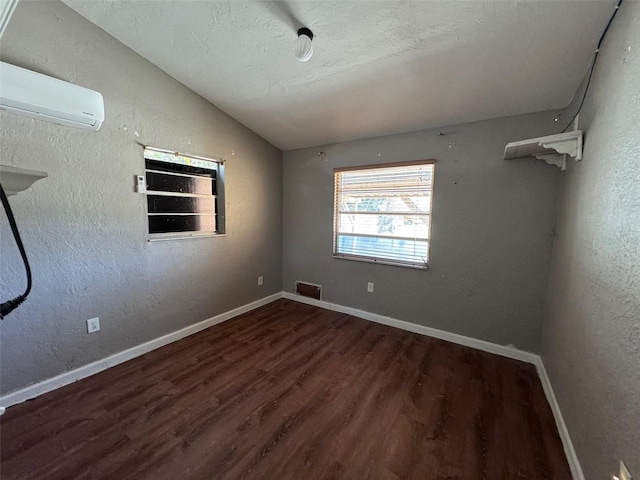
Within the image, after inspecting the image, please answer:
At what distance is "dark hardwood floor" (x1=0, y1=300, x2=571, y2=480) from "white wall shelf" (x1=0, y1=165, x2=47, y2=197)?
4.70 ft

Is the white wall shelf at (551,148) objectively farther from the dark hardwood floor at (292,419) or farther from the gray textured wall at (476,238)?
the dark hardwood floor at (292,419)

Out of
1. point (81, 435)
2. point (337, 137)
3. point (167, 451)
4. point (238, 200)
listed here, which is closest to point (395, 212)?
point (337, 137)

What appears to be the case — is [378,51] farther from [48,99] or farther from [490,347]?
[490,347]

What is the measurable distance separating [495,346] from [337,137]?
280 cm

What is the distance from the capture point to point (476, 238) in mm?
2520

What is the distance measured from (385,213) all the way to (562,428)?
2.21m

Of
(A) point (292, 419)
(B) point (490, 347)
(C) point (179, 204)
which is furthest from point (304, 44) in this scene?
(B) point (490, 347)

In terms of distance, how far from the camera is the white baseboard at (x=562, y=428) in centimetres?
133

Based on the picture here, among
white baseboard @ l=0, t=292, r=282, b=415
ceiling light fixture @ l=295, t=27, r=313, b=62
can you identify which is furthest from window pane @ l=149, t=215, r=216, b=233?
ceiling light fixture @ l=295, t=27, r=313, b=62

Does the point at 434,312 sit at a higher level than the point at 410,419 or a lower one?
higher

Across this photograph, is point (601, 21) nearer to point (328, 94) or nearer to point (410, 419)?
point (328, 94)

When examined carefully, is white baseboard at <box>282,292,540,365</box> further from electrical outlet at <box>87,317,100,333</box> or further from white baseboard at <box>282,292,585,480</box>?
electrical outlet at <box>87,317,100,333</box>

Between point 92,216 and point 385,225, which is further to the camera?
point 385,225

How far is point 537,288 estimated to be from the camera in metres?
2.28
